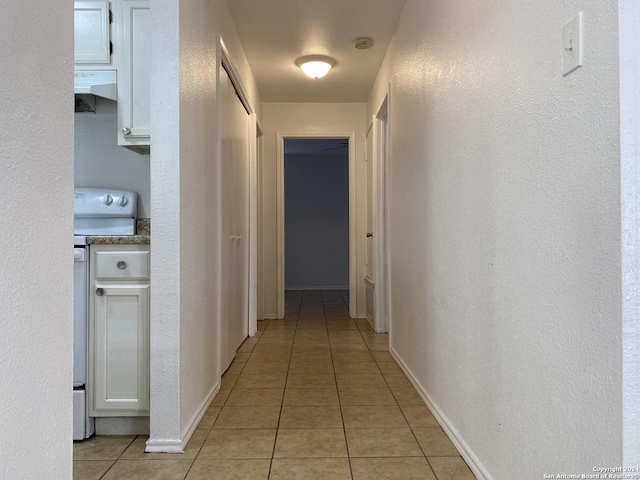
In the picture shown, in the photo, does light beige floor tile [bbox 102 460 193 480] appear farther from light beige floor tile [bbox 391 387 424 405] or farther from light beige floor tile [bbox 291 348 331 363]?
light beige floor tile [bbox 291 348 331 363]

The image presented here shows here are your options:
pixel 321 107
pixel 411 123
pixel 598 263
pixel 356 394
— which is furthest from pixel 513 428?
pixel 321 107

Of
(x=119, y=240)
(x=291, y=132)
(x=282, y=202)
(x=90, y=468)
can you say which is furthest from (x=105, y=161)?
(x=291, y=132)

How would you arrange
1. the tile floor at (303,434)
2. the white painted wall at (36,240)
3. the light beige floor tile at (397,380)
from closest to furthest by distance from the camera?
the white painted wall at (36,240)
the tile floor at (303,434)
the light beige floor tile at (397,380)

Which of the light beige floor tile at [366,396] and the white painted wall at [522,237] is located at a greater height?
the white painted wall at [522,237]

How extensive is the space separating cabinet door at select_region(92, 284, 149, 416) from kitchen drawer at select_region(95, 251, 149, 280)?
0.16 ft

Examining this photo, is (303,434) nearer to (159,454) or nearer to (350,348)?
(159,454)

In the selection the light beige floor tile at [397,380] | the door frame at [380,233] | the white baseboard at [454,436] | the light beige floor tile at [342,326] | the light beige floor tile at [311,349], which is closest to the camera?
the white baseboard at [454,436]

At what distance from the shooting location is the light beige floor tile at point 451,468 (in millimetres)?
A: 1627

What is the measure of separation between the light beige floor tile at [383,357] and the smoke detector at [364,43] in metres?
2.35

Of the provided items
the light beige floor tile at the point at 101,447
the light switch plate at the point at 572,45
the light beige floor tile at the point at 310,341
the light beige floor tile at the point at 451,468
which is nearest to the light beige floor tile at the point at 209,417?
the light beige floor tile at the point at 101,447

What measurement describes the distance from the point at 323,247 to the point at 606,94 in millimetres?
7313

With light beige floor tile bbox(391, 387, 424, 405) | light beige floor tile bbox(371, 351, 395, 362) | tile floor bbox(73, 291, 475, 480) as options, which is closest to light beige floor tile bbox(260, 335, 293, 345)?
tile floor bbox(73, 291, 475, 480)

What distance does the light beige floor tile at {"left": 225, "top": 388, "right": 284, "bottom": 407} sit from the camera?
2.40m

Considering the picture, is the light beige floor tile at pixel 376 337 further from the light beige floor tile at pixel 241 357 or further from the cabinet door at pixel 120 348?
the cabinet door at pixel 120 348
